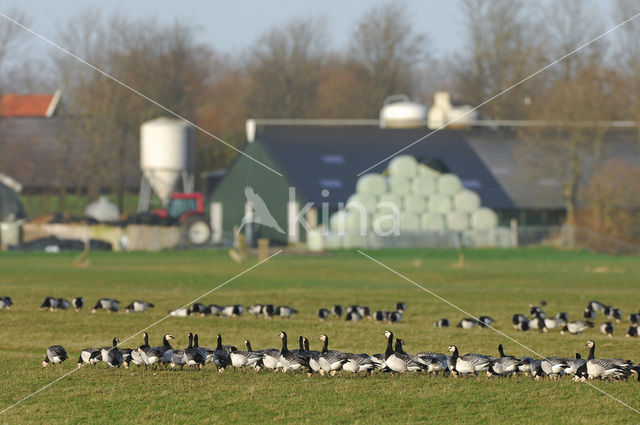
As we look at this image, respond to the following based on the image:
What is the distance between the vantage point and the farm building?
8706 cm

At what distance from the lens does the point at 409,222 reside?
81000mm

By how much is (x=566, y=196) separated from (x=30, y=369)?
230 feet

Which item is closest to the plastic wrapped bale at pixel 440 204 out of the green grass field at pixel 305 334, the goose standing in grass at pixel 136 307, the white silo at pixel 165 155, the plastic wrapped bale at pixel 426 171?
the plastic wrapped bale at pixel 426 171

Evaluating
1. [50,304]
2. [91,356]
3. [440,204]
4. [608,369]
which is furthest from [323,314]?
[440,204]

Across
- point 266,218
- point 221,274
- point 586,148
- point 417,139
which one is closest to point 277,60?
point 417,139

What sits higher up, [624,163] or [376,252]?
[624,163]

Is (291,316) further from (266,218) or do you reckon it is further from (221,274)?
(221,274)

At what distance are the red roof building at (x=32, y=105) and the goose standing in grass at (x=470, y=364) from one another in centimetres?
10629

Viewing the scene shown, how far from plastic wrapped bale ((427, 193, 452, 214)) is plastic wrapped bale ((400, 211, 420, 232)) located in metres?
1.56

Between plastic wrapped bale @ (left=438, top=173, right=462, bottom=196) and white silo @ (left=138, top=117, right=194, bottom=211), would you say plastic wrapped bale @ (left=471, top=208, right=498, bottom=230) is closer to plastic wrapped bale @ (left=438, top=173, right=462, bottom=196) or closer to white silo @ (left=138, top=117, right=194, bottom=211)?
plastic wrapped bale @ (left=438, top=173, right=462, bottom=196)

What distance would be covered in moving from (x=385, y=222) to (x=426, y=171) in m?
6.90

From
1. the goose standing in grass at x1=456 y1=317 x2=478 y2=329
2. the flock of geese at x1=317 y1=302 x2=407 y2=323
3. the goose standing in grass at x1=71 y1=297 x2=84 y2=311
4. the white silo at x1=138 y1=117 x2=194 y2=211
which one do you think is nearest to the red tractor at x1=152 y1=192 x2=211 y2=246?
the white silo at x1=138 y1=117 x2=194 y2=211

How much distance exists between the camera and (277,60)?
445 feet

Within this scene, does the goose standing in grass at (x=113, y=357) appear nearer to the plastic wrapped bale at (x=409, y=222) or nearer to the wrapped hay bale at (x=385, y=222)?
the wrapped hay bale at (x=385, y=222)
